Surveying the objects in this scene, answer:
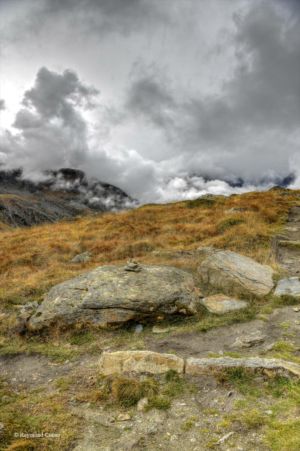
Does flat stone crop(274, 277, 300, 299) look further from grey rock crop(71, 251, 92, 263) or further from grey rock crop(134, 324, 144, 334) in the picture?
grey rock crop(71, 251, 92, 263)

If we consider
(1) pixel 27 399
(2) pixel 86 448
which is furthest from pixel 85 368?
(2) pixel 86 448

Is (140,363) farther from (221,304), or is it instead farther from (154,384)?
(221,304)

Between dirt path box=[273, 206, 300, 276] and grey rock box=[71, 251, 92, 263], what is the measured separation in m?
11.2

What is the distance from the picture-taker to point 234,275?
1334cm

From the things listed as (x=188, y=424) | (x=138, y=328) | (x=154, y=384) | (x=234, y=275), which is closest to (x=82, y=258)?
(x=138, y=328)

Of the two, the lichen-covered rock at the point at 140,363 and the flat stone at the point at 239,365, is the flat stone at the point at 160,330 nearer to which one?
the lichen-covered rock at the point at 140,363

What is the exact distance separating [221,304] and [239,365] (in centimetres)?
461

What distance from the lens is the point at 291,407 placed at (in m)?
6.13

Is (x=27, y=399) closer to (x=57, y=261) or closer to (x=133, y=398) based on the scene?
(x=133, y=398)

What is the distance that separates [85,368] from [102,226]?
20.8 meters

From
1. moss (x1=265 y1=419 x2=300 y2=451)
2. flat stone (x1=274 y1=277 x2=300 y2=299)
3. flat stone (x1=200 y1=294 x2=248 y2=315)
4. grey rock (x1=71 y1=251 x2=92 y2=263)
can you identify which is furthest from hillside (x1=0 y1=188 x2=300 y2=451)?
grey rock (x1=71 y1=251 x2=92 y2=263)

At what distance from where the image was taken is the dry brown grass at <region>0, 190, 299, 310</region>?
1700 cm

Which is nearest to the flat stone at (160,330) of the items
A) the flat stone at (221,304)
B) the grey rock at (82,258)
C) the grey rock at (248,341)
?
the flat stone at (221,304)

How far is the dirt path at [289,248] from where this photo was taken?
16234 mm
